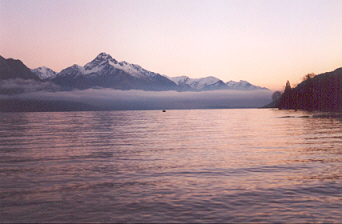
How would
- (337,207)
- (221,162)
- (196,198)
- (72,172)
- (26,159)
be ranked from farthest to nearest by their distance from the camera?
(26,159)
(221,162)
(72,172)
(196,198)
(337,207)

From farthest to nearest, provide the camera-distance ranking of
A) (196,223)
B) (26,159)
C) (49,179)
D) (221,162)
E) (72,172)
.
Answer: (26,159) < (221,162) < (72,172) < (49,179) < (196,223)

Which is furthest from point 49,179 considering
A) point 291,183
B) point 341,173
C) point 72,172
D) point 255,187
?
point 341,173

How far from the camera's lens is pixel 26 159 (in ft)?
98.5

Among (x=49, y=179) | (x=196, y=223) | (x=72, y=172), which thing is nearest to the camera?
(x=196, y=223)

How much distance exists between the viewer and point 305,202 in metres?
15.3

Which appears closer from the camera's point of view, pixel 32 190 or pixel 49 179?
pixel 32 190

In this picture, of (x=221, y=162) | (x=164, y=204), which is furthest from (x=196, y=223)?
(x=221, y=162)

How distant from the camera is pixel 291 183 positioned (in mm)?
19172

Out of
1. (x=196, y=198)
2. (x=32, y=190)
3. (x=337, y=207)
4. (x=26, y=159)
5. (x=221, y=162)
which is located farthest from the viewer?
(x=26, y=159)

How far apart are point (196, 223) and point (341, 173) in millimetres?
15370

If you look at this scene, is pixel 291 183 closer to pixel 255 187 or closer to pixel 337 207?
pixel 255 187

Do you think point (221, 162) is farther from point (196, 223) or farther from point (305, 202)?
point (196, 223)

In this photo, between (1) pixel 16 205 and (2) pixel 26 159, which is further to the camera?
(2) pixel 26 159

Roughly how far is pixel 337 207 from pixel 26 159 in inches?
1104
